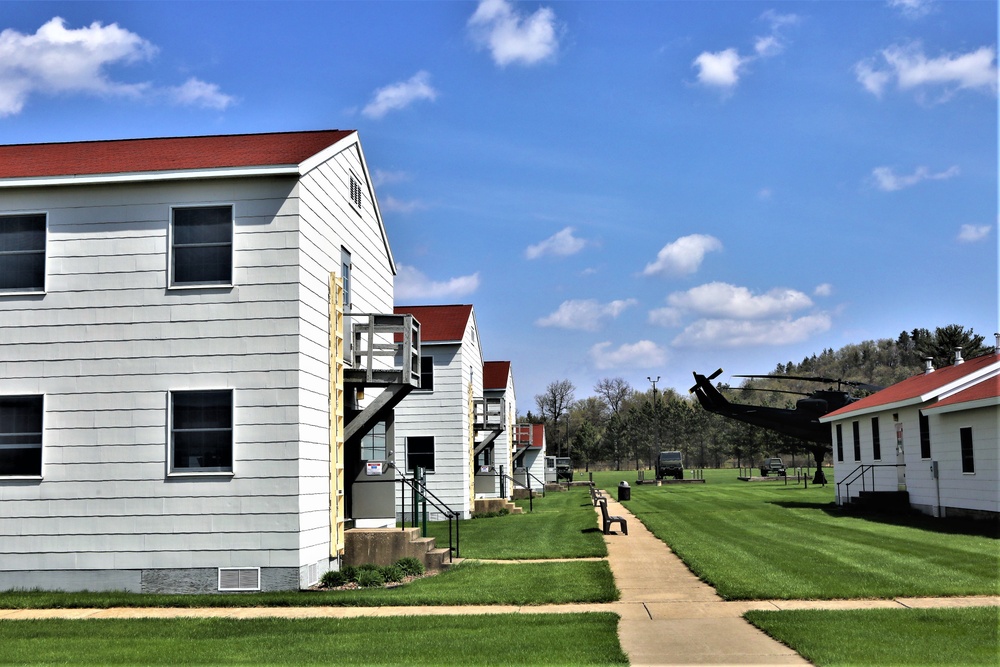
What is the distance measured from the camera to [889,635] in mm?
10695

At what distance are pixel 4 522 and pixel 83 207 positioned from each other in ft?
17.3

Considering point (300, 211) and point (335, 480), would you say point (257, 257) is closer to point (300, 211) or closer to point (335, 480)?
point (300, 211)

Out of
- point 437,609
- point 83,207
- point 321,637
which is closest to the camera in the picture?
point 321,637

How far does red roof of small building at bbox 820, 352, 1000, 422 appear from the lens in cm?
2742

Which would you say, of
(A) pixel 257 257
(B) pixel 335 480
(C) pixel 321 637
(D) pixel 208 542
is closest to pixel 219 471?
(D) pixel 208 542

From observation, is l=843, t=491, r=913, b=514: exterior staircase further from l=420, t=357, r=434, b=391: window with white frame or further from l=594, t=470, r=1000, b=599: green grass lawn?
l=420, t=357, r=434, b=391: window with white frame

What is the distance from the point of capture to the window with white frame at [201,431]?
15.4 m

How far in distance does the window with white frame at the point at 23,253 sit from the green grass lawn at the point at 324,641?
5.94 meters

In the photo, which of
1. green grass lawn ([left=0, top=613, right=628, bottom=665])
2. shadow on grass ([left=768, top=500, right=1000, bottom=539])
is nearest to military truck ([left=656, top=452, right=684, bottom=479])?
shadow on grass ([left=768, top=500, right=1000, bottom=539])

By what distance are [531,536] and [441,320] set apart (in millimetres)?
12401

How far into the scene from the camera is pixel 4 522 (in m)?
15.6

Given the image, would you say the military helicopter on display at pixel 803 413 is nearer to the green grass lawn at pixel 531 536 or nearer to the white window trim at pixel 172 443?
the green grass lawn at pixel 531 536

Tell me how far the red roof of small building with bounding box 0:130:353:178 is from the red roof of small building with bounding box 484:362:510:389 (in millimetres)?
30501

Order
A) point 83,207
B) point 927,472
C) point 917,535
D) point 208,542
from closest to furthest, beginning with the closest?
1. point 208,542
2. point 83,207
3. point 917,535
4. point 927,472
